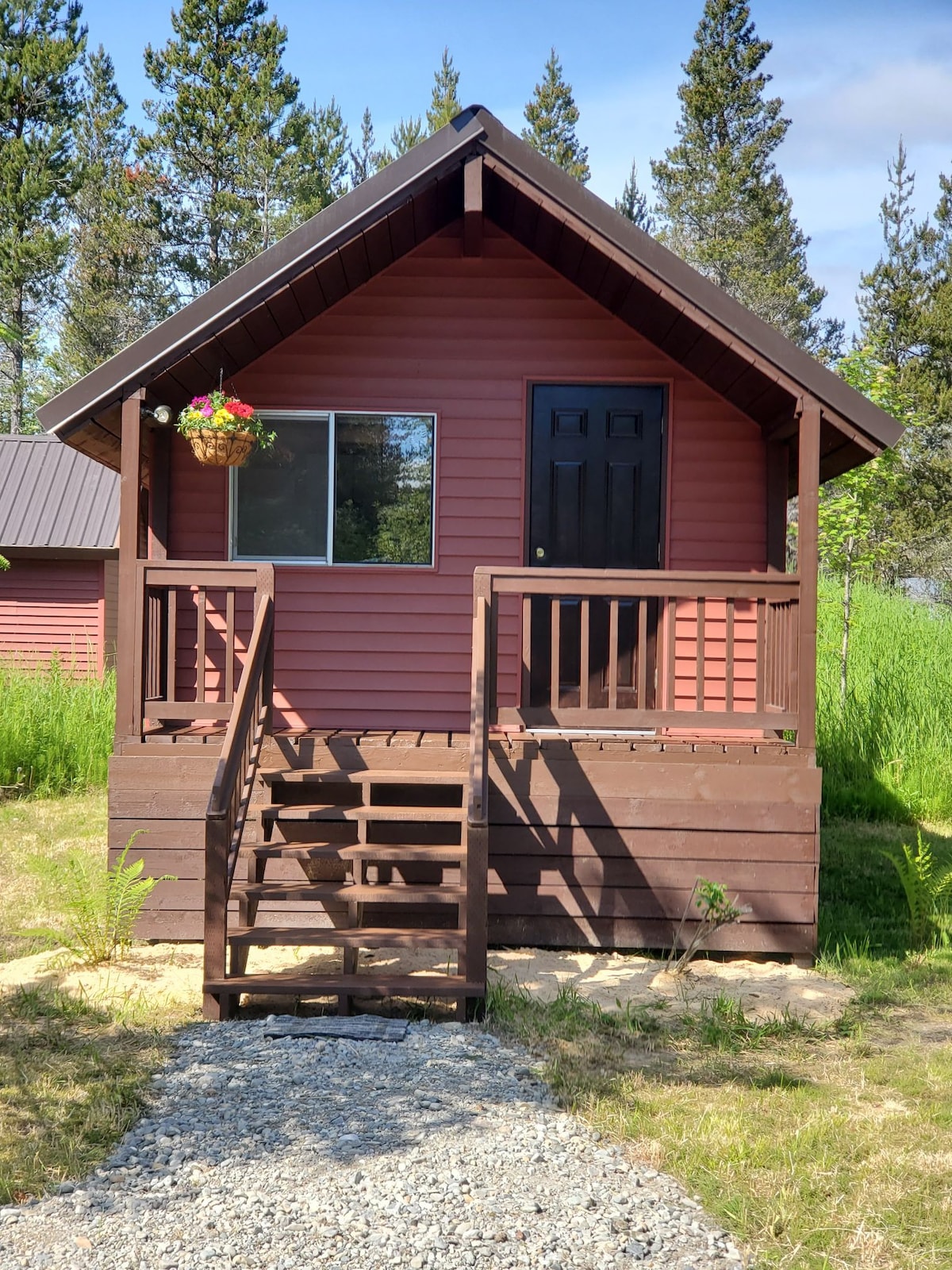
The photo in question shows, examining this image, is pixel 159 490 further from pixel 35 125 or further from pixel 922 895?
pixel 35 125

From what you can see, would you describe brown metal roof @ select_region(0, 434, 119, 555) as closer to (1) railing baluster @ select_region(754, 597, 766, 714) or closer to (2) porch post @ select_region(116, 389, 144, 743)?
(2) porch post @ select_region(116, 389, 144, 743)

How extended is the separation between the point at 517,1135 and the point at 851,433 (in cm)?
404

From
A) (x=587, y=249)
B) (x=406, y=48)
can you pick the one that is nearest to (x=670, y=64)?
(x=406, y=48)

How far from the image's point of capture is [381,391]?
720 centimetres

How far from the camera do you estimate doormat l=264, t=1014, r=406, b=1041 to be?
4500 millimetres

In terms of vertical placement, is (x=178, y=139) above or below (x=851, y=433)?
above

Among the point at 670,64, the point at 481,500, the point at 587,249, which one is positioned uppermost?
the point at 670,64

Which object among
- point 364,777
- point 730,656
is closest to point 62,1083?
point 364,777

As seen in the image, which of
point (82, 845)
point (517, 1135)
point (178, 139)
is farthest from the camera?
point (178, 139)

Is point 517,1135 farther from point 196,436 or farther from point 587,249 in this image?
point 587,249

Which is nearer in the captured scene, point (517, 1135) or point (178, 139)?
point (517, 1135)

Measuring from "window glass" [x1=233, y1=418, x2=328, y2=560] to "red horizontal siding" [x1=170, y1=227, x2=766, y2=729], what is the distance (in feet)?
0.44

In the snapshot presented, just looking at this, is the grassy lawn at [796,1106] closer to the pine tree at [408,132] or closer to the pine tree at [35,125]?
the pine tree at [35,125]

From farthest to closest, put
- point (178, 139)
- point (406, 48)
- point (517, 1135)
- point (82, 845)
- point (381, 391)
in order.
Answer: point (406, 48), point (178, 139), point (82, 845), point (381, 391), point (517, 1135)
